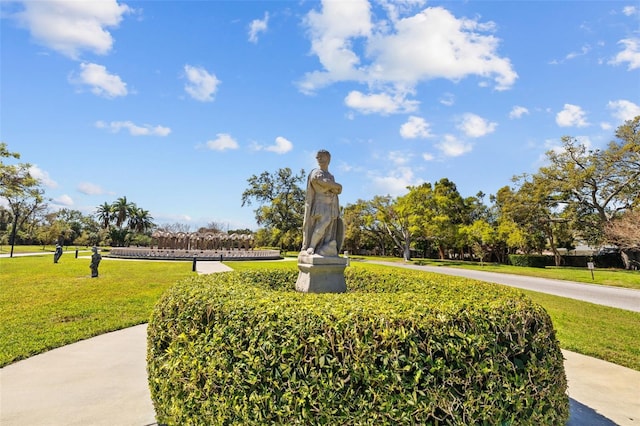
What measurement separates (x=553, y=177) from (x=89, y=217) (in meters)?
69.9

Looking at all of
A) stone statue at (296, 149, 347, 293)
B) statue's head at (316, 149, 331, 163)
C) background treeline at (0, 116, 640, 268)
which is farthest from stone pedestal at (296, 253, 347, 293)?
background treeline at (0, 116, 640, 268)

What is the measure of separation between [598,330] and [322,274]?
6.46m

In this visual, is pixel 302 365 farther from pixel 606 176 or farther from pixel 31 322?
pixel 606 176

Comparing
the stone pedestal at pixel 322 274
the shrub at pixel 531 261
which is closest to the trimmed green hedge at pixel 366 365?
the stone pedestal at pixel 322 274

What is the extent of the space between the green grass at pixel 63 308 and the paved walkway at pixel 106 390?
2.44ft

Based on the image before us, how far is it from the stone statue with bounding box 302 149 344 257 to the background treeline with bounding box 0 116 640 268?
23.6 metres

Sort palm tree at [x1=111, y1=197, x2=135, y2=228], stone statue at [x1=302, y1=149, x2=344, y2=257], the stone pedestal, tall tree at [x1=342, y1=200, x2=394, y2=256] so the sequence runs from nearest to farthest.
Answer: the stone pedestal < stone statue at [x1=302, y1=149, x2=344, y2=257] < tall tree at [x1=342, y1=200, x2=394, y2=256] < palm tree at [x1=111, y1=197, x2=135, y2=228]

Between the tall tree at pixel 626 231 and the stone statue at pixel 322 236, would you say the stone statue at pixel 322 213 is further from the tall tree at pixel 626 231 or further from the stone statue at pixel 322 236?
the tall tree at pixel 626 231

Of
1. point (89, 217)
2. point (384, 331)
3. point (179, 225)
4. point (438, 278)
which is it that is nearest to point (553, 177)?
point (438, 278)

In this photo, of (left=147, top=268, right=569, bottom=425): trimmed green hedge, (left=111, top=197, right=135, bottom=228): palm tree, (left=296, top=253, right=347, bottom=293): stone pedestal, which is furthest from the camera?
(left=111, top=197, right=135, bottom=228): palm tree

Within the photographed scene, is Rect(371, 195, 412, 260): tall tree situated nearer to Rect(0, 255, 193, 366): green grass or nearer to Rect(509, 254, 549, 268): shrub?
Rect(509, 254, 549, 268): shrub

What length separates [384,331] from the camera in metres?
2.33

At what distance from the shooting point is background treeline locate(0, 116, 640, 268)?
25.3 meters

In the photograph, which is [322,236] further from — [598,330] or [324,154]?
[598,330]
